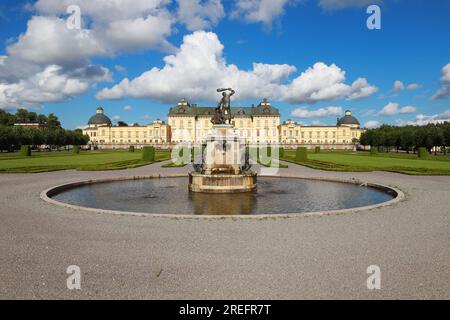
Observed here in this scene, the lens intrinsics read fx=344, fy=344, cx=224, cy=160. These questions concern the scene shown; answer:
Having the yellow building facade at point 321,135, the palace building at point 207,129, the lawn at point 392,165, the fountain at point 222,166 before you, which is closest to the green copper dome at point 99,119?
the palace building at point 207,129

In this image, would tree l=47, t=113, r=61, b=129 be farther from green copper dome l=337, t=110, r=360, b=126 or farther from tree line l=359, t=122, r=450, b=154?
green copper dome l=337, t=110, r=360, b=126

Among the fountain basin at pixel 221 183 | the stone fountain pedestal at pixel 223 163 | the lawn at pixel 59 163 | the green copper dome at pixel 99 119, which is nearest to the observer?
the fountain basin at pixel 221 183

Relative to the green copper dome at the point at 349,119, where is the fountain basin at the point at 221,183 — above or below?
below

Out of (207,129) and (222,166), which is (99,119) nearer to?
(207,129)

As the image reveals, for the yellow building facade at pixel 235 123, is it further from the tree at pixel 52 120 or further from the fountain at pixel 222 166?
the fountain at pixel 222 166

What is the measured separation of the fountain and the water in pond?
50 cm

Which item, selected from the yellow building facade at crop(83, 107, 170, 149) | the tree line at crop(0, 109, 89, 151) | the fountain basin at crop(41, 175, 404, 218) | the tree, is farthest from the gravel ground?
the tree

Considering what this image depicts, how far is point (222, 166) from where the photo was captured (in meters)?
13.5

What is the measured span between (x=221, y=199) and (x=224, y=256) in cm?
614

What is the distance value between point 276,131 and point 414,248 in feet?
299

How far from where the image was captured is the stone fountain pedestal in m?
12.9

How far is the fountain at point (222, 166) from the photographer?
12789mm

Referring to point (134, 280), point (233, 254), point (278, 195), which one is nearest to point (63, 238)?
point (134, 280)
